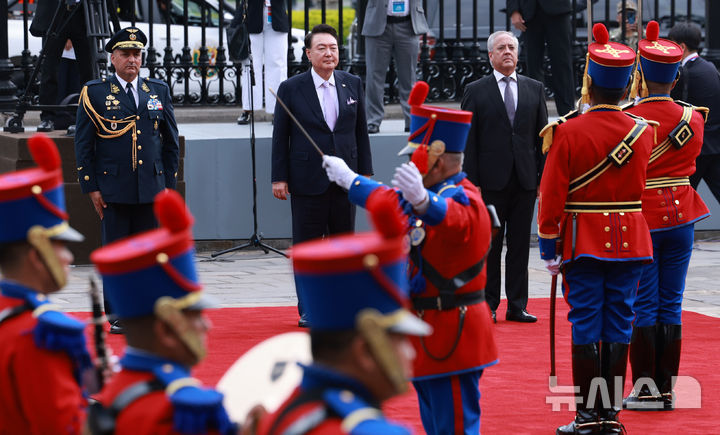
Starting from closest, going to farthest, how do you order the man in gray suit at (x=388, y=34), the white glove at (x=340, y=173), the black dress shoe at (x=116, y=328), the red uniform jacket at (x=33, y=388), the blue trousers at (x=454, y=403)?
the red uniform jacket at (x=33, y=388), the blue trousers at (x=454, y=403), the white glove at (x=340, y=173), the black dress shoe at (x=116, y=328), the man in gray suit at (x=388, y=34)

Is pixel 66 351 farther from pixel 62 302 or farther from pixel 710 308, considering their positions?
pixel 710 308

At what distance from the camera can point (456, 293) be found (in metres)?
4.77

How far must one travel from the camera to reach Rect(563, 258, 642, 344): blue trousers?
5.73 meters

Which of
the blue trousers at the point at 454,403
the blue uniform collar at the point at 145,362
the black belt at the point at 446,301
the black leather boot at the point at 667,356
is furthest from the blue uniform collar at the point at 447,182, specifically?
the black leather boot at the point at 667,356

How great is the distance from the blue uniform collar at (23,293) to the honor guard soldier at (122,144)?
4472 mm

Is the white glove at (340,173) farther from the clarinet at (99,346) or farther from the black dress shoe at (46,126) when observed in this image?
the black dress shoe at (46,126)

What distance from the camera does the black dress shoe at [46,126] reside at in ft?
35.8

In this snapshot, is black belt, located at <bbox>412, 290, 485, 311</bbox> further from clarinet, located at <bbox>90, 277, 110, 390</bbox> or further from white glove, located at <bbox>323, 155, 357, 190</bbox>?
clarinet, located at <bbox>90, 277, 110, 390</bbox>

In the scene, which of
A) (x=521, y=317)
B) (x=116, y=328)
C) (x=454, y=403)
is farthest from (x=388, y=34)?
(x=454, y=403)

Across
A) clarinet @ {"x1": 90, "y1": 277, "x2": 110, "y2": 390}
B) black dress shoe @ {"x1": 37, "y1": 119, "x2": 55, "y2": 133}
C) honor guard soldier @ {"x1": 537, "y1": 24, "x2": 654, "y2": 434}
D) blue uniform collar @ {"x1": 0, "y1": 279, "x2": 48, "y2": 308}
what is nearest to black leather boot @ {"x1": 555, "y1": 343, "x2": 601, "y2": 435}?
honor guard soldier @ {"x1": 537, "y1": 24, "x2": 654, "y2": 434}

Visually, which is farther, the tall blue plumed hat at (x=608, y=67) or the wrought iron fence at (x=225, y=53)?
the wrought iron fence at (x=225, y=53)

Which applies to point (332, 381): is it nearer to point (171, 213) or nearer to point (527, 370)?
point (171, 213)

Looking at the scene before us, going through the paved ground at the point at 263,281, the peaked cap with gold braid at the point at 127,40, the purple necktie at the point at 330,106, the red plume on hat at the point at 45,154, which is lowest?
the paved ground at the point at 263,281

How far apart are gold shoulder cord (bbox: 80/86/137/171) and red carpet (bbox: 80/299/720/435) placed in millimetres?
1236
